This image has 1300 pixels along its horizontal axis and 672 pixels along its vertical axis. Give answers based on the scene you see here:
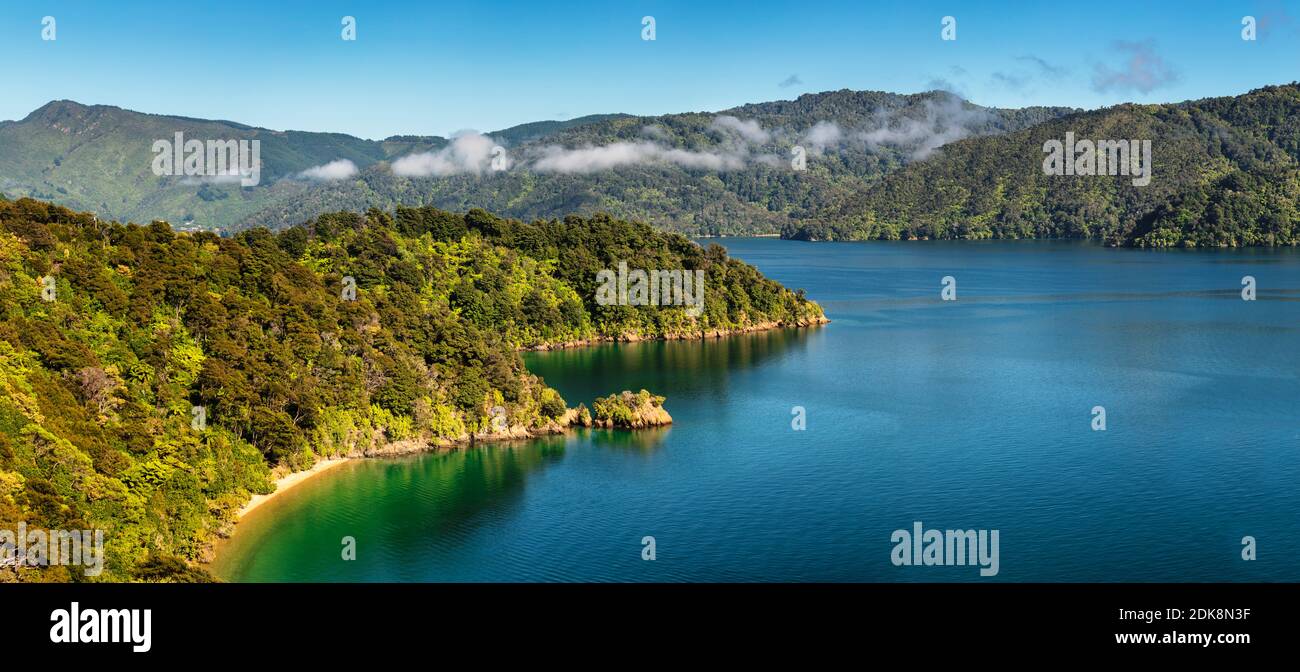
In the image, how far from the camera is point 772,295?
102625mm

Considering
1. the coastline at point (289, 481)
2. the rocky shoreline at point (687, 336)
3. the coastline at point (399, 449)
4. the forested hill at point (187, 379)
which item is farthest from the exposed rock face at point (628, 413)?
the rocky shoreline at point (687, 336)

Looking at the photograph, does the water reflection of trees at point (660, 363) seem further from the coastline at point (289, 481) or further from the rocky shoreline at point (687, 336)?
the coastline at point (289, 481)

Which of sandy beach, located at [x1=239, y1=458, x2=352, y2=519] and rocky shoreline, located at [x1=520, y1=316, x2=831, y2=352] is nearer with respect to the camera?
sandy beach, located at [x1=239, y1=458, x2=352, y2=519]

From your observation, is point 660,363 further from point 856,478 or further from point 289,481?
point 289,481

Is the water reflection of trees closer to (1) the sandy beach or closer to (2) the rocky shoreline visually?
(2) the rocky shoreline

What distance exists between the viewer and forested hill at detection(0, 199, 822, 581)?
3300 centimetres

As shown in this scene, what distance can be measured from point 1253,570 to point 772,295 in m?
69.3

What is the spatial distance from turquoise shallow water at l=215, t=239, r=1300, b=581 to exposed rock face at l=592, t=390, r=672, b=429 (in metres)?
1.35

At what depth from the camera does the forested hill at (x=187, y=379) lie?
33.0 meters

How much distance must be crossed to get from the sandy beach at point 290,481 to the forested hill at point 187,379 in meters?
0.41

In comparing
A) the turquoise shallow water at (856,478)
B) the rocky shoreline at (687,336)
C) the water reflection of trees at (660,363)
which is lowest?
the turquoise shallow water at (856,478)

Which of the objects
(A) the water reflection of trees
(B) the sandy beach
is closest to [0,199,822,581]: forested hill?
(B) the sandy beach
